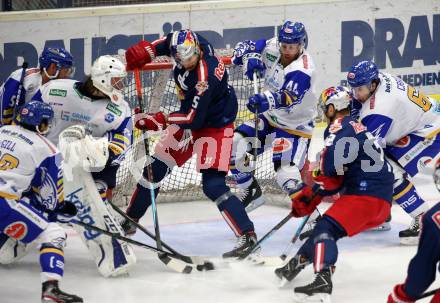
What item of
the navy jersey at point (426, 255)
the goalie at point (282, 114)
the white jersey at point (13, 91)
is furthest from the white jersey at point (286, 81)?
the navy jersey at point (426, 255)

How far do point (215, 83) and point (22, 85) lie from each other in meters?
1.15

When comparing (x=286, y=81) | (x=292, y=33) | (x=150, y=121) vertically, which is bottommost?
(x=150, y=121)

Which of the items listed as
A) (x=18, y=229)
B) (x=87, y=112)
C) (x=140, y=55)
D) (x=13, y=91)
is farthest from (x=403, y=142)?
(x=18, y=229)

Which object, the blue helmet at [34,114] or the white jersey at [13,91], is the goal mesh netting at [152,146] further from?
the blue helmet at [34,114]

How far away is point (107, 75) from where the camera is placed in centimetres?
527

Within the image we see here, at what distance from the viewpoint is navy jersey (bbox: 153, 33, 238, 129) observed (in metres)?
5.21

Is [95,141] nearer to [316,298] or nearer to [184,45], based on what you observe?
[184,45]

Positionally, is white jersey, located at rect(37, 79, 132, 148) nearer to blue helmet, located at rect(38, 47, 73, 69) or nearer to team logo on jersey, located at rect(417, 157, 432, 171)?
blue helmet, located at rect(38, 47, 73, 69)

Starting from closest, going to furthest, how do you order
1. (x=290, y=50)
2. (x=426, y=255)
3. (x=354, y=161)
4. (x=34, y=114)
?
(x=426, y=255), (x=34, y=114), (x=354, y=161), (x=290, y=50)

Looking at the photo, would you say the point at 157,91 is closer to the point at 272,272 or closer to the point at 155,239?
the point at 155,239

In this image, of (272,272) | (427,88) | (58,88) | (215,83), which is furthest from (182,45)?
(427,88)

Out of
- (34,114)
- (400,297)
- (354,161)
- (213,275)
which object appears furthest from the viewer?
(213,275)

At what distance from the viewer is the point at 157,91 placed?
21.6ft

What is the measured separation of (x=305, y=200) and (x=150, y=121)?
3.42ft
